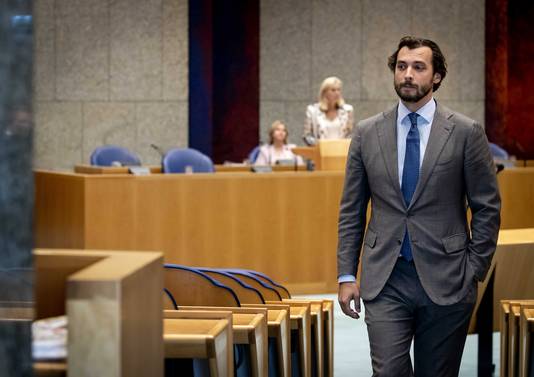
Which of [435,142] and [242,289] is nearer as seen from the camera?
[435,142]

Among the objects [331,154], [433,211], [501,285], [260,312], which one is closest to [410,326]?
[433,211]

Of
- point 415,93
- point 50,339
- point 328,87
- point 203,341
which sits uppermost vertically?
point 328,87

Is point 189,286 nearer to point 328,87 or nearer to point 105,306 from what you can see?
A: point 105,306

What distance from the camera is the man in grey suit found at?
3.37 metres

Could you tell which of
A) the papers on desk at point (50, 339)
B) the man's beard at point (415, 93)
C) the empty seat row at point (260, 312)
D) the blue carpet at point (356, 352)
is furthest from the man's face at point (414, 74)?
the blue carpet at point (356, 352)

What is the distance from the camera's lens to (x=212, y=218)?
7812 millimetres

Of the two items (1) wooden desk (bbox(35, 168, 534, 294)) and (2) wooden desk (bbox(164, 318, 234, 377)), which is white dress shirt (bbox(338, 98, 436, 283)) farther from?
(1) wooden desk (bbox(35, 168, 534, 294))

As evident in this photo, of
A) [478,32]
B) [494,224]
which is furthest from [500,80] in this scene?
[494,224]

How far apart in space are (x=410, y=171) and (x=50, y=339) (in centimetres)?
191

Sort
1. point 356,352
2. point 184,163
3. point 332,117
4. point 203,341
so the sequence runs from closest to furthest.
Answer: point 203,341
point 356,352
point 184,163
point 332,117

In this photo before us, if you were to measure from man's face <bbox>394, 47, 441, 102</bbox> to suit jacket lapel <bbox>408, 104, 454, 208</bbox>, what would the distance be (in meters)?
0.09

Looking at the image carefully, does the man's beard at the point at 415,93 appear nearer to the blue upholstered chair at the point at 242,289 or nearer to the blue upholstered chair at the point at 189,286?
the blue upholstered chair at the point at 189,286

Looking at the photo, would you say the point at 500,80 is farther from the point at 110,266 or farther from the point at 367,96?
the point at 110,266

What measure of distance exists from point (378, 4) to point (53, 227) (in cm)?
746
